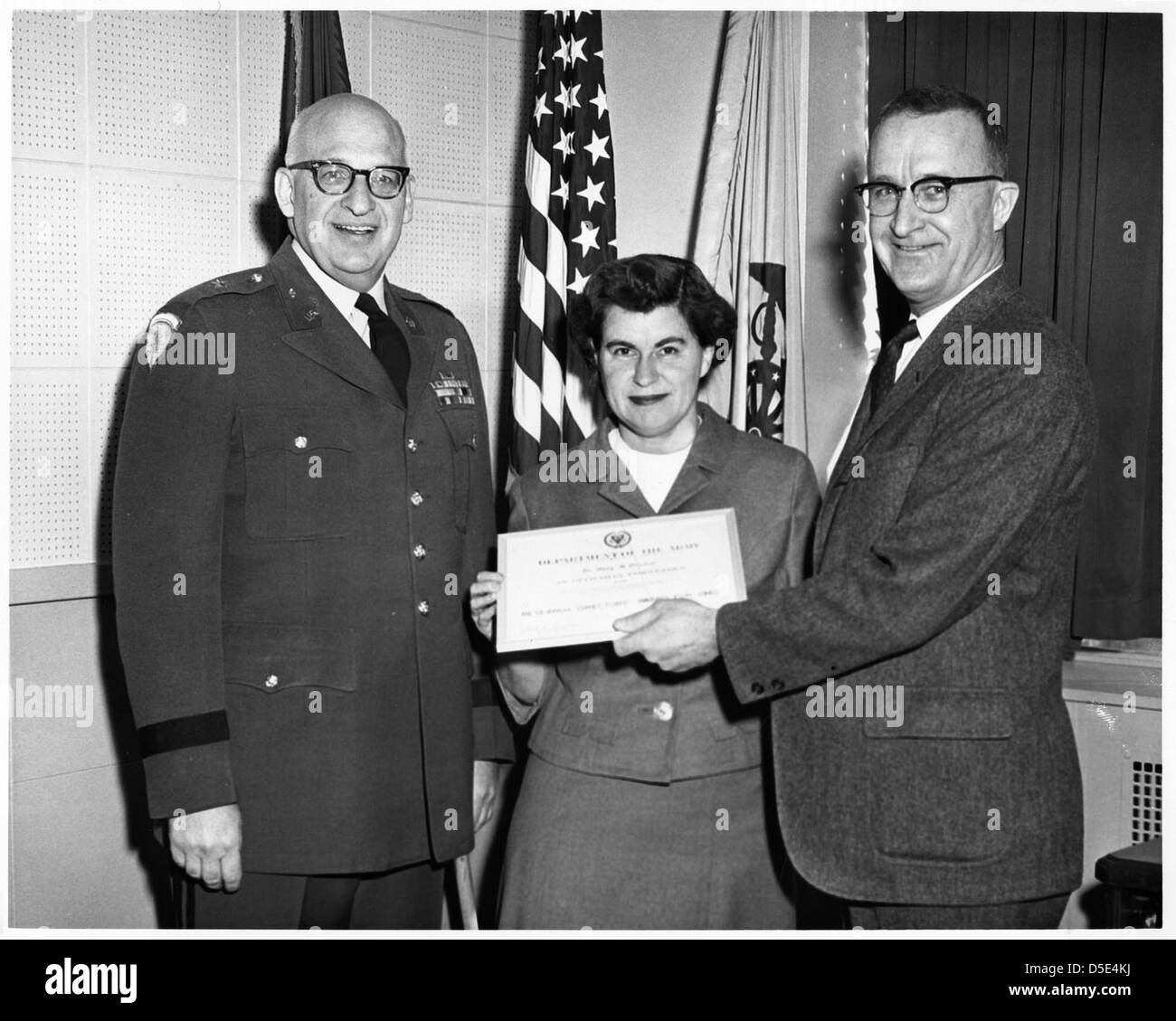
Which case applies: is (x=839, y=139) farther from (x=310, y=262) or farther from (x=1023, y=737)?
(x=1023, y=737)

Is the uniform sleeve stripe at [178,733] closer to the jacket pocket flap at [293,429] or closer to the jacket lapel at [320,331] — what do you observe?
the jacket pocket flap at [293,429]

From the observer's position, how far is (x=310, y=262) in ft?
8.92

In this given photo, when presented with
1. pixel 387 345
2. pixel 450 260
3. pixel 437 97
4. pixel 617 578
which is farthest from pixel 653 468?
pixel 437 97

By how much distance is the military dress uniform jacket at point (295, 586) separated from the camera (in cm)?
249

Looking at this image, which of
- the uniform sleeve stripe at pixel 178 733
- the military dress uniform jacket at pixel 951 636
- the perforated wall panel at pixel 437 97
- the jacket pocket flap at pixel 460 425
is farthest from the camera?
the perforated wall panel at pixel 437 97

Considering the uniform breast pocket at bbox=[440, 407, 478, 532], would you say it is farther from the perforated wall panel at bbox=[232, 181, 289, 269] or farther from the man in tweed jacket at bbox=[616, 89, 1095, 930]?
the perforated wall panel at bbox=[232, 181, 289, 269]

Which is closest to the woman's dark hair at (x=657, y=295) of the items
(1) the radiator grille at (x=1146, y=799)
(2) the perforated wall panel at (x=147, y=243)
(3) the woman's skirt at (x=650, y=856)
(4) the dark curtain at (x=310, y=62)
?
(3) the woman's skirt at (x=650, y=856)

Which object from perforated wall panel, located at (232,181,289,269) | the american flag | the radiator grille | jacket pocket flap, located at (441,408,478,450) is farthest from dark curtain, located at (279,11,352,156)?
the radiator grille

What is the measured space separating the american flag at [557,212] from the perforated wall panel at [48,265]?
4.34 ft

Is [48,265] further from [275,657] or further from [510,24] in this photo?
[510,24]

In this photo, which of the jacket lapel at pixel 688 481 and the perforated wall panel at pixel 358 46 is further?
the perforated wall panel at pixel 358 46

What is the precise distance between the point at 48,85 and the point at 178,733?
2009 mm
